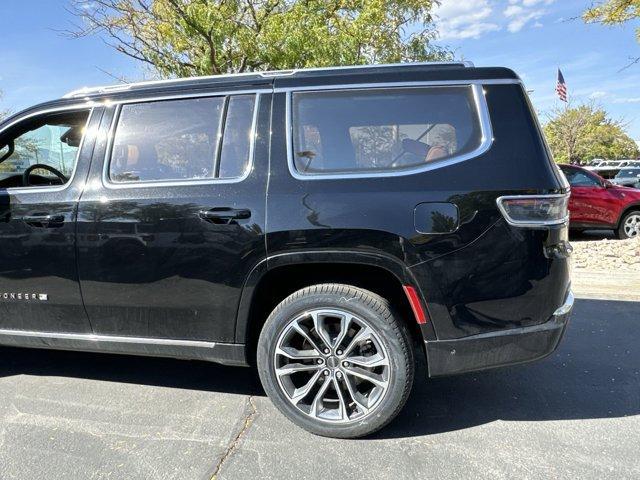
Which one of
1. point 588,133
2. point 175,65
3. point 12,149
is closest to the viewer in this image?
point 12,149

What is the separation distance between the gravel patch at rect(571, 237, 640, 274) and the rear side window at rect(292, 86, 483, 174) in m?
5.16

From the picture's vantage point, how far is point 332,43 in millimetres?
8219

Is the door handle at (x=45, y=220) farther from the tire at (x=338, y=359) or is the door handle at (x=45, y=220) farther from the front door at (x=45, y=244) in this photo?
the tire at (x=338, y=359)

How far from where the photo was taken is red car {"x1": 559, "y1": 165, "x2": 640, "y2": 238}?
9758 millimetres

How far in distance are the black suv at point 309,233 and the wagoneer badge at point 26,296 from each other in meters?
0.01

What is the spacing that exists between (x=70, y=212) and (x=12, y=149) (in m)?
0.95

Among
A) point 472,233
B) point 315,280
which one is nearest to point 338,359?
point 315,280

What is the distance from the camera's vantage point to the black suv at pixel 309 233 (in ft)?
8.18

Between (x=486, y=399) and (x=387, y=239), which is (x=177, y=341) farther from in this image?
(x=486, y=399)

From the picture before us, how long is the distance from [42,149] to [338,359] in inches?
107

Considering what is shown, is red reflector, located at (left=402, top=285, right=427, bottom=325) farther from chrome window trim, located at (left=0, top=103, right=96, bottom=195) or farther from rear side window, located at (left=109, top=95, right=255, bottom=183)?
chrome window trim, located at (left=0, top=103, right=96, bottom=195)

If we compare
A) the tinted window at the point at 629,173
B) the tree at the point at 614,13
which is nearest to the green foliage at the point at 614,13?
the tree at the point at 614,13

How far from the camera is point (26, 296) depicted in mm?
3117

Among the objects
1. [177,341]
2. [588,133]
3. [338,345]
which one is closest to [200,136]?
[177,341]
